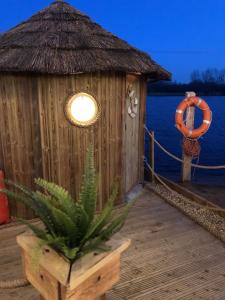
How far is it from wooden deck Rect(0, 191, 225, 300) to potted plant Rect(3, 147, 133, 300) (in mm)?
958

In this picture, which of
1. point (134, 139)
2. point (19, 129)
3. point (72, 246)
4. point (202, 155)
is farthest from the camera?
point (202, 155)

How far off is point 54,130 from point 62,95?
1.74 feet

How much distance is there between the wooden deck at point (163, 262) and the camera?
2.70 meters

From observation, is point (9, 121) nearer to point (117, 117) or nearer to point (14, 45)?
point (14, 45)

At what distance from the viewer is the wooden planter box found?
66.0 inches

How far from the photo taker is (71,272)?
5.51 ft

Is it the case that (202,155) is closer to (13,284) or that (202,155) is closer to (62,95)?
(62,95)

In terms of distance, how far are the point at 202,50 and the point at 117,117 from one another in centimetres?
14722

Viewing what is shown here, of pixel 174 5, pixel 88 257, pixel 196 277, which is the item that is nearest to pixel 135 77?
pixel 196 277

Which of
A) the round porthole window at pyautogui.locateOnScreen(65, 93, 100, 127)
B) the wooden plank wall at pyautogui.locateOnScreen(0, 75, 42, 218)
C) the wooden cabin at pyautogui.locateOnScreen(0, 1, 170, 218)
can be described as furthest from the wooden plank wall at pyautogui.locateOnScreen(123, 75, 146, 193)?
the wooden plank wall at pyautogui.locateOnScreen(0, 75, 42, 218)

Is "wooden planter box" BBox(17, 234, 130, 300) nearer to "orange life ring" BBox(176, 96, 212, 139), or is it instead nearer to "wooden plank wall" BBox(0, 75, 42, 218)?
"wooden plank wall" BBox(0, 75, 42, 218)

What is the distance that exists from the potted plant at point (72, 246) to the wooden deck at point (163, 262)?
958 millimetres

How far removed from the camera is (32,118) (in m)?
3.91

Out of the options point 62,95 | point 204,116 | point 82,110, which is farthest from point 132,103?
point 204,116
